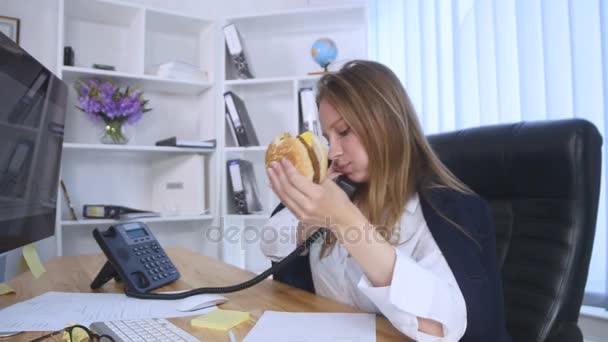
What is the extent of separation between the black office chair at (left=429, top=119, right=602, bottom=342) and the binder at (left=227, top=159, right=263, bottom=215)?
4.28 feet

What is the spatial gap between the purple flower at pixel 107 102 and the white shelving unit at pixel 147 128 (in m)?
0.06

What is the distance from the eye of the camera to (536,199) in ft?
2.98

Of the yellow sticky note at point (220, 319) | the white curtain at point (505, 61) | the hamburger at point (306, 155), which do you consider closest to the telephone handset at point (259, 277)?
the yellow sticky note at point (220, 319)

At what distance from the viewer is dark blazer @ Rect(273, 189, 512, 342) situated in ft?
2.03

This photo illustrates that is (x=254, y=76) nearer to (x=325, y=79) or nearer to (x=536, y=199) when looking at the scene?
(x=325, y=79)

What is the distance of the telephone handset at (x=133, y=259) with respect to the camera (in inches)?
32.1

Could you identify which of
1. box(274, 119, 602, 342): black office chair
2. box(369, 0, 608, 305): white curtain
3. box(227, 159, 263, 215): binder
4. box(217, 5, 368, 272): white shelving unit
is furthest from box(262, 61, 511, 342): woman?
box(217, 5, 368, 272): white shelving unit

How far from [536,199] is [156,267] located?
0.89 metres

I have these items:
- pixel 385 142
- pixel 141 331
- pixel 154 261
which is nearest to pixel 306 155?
pixel 385 142

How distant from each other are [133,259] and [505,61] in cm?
150

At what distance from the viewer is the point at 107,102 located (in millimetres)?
1897

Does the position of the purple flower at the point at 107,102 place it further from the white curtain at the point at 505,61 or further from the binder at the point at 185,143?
the white curtain at the point at 505,61

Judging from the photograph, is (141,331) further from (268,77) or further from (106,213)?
(268,77)

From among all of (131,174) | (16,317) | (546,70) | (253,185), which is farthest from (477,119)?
(131,174)
